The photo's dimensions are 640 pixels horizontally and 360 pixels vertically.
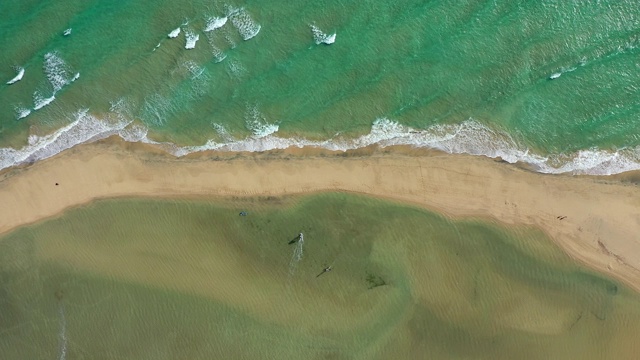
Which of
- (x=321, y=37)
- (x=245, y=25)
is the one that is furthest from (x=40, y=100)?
(x=321, y=37)

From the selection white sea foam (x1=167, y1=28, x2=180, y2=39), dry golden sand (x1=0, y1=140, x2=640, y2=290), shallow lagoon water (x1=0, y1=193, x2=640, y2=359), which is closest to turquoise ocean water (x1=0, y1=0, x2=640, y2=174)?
white sea foam (x1=167, y1=28, x2=180, y2=39)

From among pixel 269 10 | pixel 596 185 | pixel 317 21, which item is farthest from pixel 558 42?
pixel 269 10

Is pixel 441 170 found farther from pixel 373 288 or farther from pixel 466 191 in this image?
pixel 373 288

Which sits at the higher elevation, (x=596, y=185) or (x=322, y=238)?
(x=322, y=238)

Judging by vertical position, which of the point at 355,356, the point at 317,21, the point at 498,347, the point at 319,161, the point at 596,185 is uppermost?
the point at 317,21

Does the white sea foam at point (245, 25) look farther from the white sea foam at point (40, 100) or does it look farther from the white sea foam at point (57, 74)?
the white sea foam at point (40, 100)
